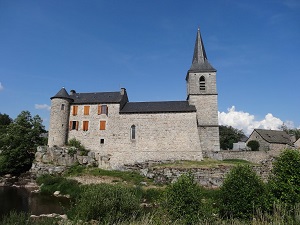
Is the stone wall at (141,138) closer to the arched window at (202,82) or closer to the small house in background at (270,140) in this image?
the arched window at (202,82)

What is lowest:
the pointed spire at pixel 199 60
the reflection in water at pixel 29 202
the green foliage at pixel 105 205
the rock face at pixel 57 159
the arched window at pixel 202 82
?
the reflection in water at pixel 29 202

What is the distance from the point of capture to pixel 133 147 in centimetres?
2633

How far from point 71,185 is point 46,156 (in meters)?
7.02

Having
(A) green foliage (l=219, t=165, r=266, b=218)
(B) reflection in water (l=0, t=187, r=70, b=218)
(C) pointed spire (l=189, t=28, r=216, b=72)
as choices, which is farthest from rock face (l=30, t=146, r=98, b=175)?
(A) green foliage (l=219, t=165, r=266, b=218)

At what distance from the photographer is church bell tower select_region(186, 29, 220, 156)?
26.6 metres

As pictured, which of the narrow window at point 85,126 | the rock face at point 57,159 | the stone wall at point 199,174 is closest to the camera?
the stone wall at point 199,174

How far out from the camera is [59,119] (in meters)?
27.4

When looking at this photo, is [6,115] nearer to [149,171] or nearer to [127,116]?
[127,116]

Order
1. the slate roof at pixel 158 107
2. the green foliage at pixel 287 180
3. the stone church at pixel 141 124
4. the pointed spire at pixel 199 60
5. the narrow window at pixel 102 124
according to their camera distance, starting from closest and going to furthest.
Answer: the green foliage at pixel 287 180, the stone church at pixel 141 124, the slate roof at pixel 158 107, the narrow window at pixel 102 124, the pointed spire at pixel 199 60

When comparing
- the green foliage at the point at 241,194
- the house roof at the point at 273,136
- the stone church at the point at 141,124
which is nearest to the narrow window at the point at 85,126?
the stone church at the point at 141,124

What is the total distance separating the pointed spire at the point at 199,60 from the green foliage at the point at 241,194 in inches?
773

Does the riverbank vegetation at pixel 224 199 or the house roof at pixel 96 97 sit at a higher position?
the house roof at pixel 96 97

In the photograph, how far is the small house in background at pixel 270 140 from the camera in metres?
32.0

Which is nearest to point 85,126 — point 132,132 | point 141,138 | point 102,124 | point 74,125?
point 74,125
